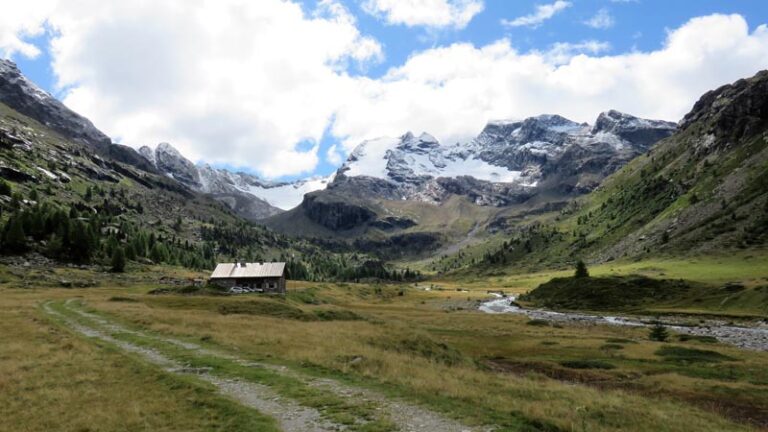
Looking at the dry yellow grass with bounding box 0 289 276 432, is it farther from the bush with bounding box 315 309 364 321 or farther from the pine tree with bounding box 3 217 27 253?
the pine tree with bounding box 3 217 27 253

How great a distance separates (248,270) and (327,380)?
354 ft

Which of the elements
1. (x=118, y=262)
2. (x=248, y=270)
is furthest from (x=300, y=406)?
(x=118, y=262)

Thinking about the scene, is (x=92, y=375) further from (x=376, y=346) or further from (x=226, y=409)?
(x=376, y=346)

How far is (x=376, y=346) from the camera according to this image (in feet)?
135

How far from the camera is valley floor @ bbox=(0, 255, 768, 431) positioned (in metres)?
19.7

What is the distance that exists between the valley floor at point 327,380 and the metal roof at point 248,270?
214ft

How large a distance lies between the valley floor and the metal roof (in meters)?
65.3

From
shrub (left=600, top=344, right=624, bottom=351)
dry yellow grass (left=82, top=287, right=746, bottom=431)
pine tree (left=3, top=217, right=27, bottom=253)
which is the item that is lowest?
shrub (left=600, top=344, right=624, bottom=351)

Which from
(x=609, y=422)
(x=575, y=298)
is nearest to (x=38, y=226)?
(x=575, y=298)

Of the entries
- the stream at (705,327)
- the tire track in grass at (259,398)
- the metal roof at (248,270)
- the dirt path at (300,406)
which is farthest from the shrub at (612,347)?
the metal roof at (248,270)

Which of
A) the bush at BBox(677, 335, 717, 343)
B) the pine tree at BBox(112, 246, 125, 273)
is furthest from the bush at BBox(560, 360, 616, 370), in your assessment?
the pine tree at BBox(112, 246, 125, 273)

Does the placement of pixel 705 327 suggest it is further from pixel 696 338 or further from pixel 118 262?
pixel 118 262

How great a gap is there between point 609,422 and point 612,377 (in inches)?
961

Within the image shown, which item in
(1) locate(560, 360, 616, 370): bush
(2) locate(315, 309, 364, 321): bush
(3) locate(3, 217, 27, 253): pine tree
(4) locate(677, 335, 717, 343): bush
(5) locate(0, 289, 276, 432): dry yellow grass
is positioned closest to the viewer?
(5) locate(0, 289, 276, 432): dry yellow grass
